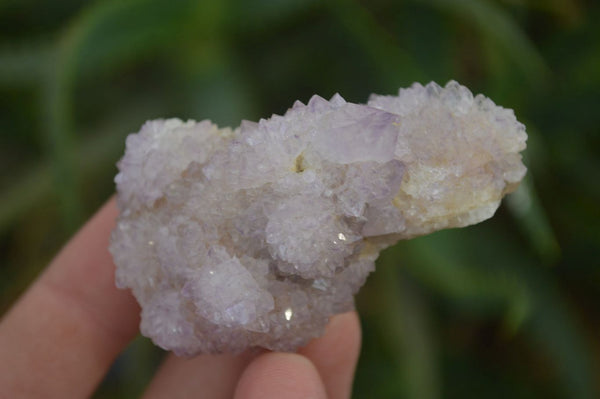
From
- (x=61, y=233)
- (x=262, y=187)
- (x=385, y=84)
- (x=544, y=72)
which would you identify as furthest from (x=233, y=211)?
(x=61, y=233)

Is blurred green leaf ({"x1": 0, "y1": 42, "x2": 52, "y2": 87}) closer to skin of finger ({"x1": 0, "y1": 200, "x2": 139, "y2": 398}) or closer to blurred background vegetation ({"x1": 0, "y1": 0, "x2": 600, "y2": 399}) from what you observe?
Answer: blurred background vegetation ({"x1": 0, "y1": 0, "x2": 600, "y2": 399})

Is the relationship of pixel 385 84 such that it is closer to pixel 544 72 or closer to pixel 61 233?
pixel 544 72

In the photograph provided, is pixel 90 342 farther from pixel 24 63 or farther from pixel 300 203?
pixel 24 63

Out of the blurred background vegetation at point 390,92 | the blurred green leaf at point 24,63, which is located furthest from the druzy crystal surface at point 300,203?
the blurred green leaf at point 24,63

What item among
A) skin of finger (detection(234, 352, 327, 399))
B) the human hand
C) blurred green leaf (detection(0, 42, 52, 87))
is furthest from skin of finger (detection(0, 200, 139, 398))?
blurred green leaf (detection(0, 42, 52, 87))

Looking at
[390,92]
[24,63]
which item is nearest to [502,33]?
[390,92]

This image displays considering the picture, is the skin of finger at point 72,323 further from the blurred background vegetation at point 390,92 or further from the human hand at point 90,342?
the blurred background vegetation at point 390,92
